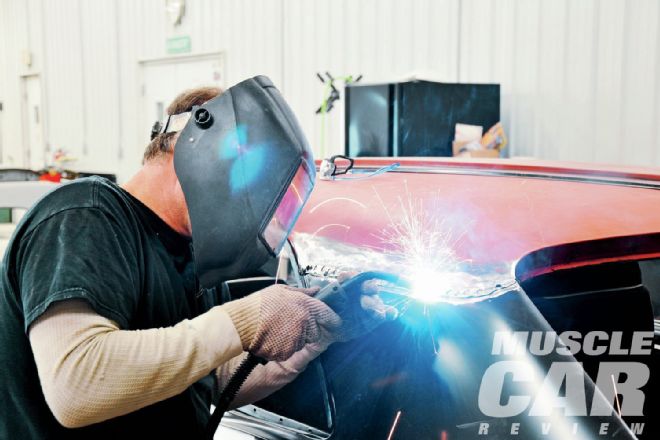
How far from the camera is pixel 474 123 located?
517 cm

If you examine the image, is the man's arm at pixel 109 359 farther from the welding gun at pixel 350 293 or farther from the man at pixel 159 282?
the welding gun at pixel 350 293

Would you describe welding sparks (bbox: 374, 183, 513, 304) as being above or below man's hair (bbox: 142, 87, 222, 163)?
below

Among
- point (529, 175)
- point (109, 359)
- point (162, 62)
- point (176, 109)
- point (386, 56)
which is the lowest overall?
point (109, 359)

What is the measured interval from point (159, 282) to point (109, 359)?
28cm

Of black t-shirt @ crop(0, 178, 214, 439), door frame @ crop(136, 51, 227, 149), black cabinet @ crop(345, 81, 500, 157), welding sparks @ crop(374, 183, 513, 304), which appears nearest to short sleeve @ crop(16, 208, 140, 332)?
black t-shirt @ crop(0, 178, 214, 439)

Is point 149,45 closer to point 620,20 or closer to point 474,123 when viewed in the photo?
point 474,123

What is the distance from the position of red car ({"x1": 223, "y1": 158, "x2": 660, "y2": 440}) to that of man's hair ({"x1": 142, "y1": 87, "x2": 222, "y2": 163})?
372mm

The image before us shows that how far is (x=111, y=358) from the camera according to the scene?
1121 millimetres

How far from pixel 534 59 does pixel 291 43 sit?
2.74m

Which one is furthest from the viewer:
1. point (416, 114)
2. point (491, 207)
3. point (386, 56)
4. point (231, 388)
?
point (386, 56)

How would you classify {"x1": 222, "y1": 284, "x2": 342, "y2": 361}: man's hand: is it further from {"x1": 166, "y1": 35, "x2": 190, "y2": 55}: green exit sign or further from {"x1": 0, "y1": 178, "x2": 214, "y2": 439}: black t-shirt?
{"x1": 166, "y1": 35, "x2": 190, "y2": 55}: green exit sign

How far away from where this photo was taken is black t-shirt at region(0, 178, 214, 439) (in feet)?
3.74

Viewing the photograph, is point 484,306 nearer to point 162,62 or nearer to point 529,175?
point 529,175

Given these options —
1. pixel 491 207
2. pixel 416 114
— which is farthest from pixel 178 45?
pixel 491 207
